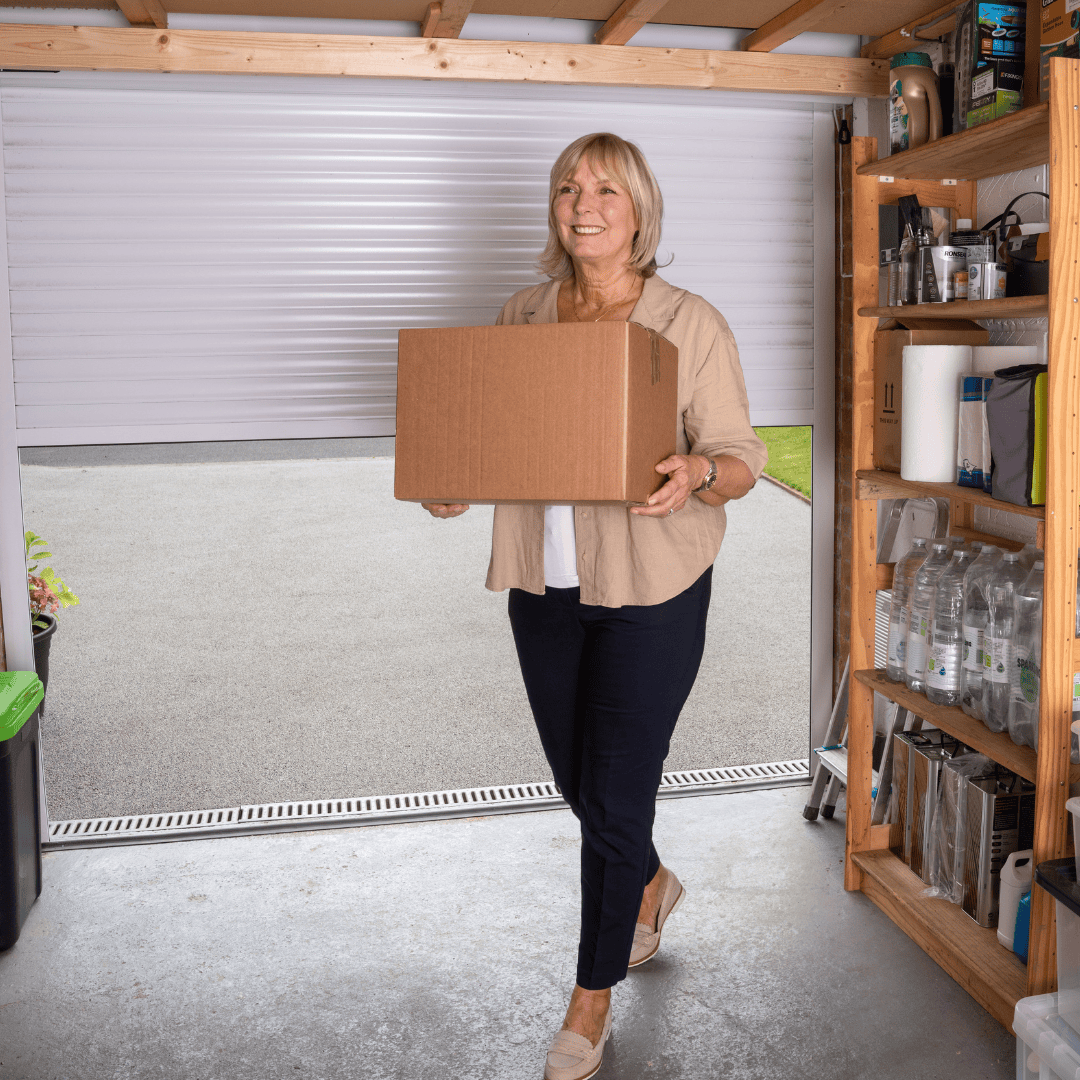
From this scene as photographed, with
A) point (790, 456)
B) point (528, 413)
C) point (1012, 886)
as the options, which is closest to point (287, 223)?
point (528, 413)

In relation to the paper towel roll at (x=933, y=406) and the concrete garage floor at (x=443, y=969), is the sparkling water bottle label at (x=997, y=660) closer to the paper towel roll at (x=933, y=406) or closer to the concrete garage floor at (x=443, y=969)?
the paper towel roll at (x=933, y=406)

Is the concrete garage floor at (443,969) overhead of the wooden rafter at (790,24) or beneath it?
beneath

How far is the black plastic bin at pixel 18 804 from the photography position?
7.18 feet

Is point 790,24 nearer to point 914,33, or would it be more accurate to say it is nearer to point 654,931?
point 914,33

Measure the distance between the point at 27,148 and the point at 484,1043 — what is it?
2282 millimetres

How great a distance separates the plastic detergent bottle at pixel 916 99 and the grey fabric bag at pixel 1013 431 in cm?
58

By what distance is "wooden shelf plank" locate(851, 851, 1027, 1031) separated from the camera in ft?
6.30

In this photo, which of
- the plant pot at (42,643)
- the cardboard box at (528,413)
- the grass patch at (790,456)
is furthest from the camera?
the grass patch at (790,456)

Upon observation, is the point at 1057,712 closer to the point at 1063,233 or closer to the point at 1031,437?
the point at 1031,437

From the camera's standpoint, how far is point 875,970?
2.11 metres

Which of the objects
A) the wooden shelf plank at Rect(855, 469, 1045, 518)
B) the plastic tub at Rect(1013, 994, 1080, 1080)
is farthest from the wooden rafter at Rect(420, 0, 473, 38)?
the plastic tub at Rect(1013, 994, 1080, 1080)

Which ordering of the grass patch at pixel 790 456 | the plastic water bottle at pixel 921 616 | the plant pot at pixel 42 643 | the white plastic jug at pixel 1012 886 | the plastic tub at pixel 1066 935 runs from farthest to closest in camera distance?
the grass patch at pixel 790 456 < the plant pot at pixel 42 643 < the plastic water bottle at pixel 921 616 < the white plastic jug at pixel 1012 886 < the plastic tub at pixel 1066 935

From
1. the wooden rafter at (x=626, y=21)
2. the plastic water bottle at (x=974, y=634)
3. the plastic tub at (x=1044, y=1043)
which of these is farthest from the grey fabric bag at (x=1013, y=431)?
the wooden rafter at (x=626, y=21)

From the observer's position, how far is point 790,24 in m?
2.46
